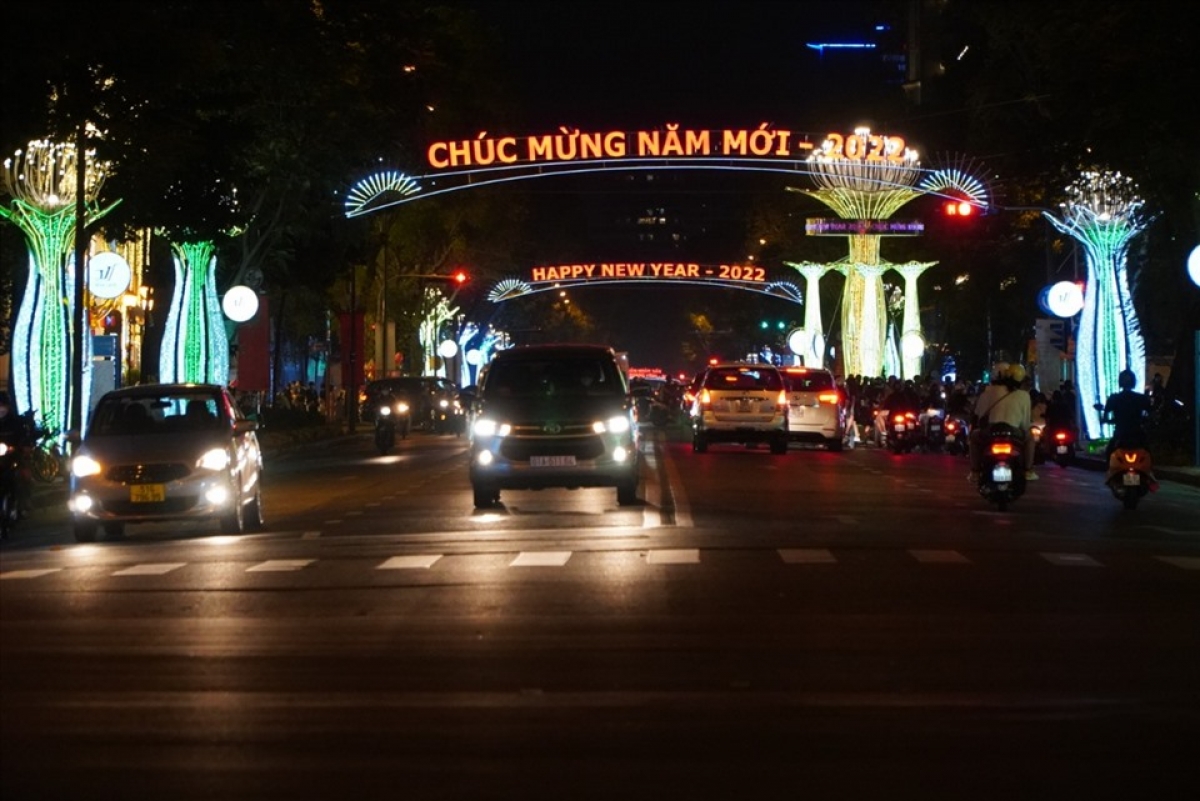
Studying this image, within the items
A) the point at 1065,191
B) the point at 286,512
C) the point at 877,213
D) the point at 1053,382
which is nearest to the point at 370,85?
the point at 286,512

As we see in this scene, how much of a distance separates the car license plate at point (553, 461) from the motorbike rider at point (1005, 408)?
5116 mm

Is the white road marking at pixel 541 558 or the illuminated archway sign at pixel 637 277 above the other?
the illuminated archway sign at pixel 637 277

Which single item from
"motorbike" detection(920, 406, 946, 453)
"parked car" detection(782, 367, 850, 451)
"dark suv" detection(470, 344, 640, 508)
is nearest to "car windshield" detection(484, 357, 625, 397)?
"dark suv" detection(470, 344, 640, 508)

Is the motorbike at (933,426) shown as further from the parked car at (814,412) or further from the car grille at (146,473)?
the car grille at (146,473)

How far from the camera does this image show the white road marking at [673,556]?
61.8 feet

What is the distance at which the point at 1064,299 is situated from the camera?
159ft

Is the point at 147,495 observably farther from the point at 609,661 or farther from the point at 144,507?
the point at 609,661

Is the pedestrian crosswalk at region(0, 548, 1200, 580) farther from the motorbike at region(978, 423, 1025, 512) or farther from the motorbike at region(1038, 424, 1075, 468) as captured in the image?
the motorbike at region(1038, 424, 1075, 468)

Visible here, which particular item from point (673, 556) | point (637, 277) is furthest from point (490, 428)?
point (637, 277)

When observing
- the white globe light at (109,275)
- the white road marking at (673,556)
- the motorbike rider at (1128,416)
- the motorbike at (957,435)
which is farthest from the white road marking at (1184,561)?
the motorbike at (957,435)

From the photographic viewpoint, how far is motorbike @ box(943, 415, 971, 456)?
153 ft

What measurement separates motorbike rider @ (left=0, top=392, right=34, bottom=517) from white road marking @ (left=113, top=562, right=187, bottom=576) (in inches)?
232

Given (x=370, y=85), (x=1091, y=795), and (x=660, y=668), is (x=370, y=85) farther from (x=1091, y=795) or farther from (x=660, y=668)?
(x=1091, y=795)

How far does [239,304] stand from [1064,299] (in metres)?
18.5
